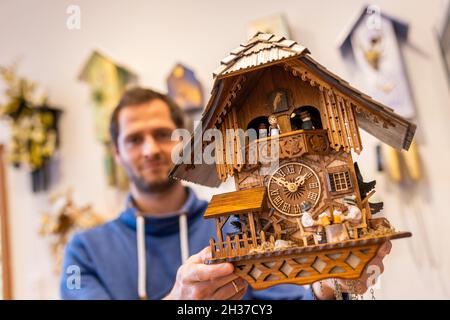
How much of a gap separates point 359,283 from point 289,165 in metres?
0.23

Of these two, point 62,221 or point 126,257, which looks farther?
point 62,221

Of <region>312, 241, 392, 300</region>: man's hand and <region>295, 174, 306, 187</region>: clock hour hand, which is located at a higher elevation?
<region>295, 174, 306, 187</region>: clock hour hand

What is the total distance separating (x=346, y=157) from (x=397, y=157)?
72cm

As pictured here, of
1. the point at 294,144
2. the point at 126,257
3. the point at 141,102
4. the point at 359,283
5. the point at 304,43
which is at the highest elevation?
the point at 304,43

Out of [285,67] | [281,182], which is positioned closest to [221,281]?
[281,182]

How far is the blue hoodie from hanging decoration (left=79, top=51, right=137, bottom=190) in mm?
573

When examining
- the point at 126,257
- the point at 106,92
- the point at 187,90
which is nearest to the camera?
the point at 126,257

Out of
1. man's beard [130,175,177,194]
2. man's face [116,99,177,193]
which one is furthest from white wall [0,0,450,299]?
man's beard [130,175,177,194]

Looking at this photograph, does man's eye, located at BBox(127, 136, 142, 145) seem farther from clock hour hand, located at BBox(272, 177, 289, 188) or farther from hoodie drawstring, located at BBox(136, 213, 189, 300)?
clock hour hand, located at BBox(272, 177, 289, 188)

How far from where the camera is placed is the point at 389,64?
134 cm

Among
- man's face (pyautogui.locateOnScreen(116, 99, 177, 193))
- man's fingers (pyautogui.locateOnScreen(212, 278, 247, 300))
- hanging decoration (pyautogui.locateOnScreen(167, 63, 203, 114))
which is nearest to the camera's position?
man's fingers (pyautogui.locateOnScreen(212, 278, 247, 300))

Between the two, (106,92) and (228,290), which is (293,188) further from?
(106,92)

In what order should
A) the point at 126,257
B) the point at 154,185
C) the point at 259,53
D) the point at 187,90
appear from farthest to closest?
the point at 187,90 → the point at 126,257 → the point at 154,185 → the point at 259,53

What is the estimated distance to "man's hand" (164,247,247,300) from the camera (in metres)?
0.73
